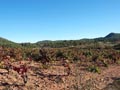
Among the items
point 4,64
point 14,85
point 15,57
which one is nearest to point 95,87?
point 14,85

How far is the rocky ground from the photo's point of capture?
43.1 feet

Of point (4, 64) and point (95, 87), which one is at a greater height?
point (4, 64)

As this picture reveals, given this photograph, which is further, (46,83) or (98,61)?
(98,61)

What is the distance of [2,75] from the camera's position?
14.4 m

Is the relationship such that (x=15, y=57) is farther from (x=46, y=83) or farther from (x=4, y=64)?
(x=46, y=83)

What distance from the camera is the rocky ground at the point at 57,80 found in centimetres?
1313

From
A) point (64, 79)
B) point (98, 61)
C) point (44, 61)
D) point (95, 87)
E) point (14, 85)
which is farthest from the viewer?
point (98, 61)

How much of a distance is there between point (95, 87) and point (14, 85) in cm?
385

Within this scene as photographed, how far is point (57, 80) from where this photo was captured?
48.1 ft

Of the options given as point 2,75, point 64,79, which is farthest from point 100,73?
point 2,75

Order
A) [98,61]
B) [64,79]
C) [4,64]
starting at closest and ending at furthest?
[64,79] → [4,64] → [98,61]

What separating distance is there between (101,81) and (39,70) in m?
3.76

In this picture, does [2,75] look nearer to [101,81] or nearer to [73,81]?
[73,81]

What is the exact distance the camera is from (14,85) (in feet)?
42.3
